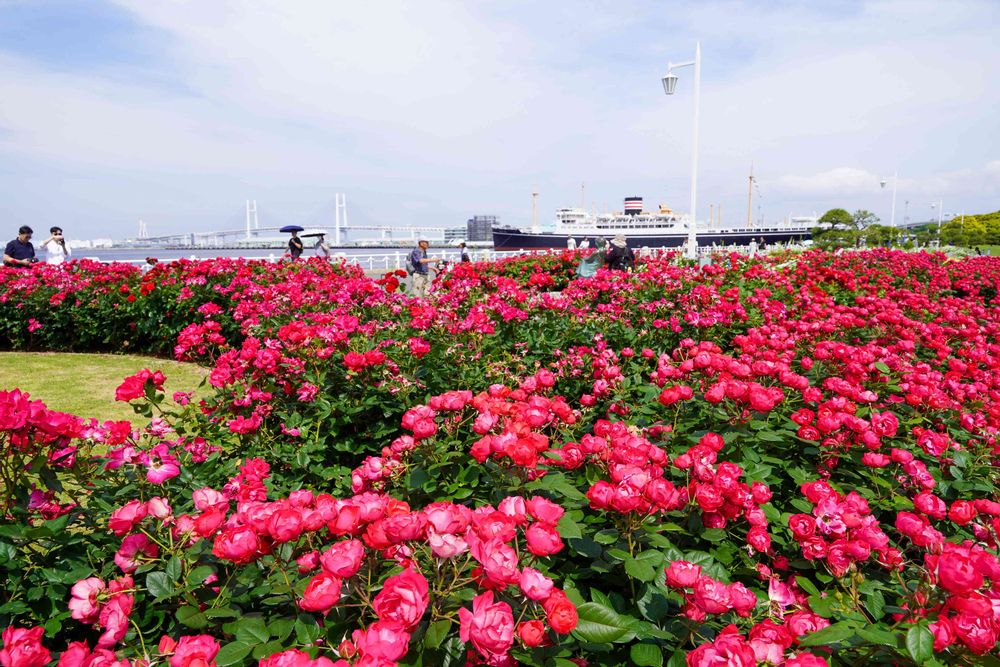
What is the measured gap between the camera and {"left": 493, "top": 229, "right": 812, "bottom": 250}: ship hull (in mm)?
71438

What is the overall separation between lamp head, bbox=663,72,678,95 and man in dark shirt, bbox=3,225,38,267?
13906mm

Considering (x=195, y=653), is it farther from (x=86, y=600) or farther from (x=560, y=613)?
(x=560, y=613)

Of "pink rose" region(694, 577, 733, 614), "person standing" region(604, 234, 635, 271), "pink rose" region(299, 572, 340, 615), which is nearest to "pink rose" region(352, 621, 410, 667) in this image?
"pink rose" region(299, 572, 340, 615)

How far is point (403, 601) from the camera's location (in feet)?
2.86

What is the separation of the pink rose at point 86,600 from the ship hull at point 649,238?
66764 mm

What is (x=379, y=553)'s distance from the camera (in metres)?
1.14

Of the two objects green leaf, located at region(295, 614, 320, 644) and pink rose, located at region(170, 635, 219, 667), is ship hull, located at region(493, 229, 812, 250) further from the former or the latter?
pink rose, located at region(170, 635, 219, 667)

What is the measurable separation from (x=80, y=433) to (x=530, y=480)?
49.8 inches

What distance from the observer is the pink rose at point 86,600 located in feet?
3.88

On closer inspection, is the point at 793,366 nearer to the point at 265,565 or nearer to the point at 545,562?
the point at 545,562

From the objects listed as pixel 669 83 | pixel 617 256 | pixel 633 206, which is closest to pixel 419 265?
pixel 617 256

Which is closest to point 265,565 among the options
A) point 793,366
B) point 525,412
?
point 525,412

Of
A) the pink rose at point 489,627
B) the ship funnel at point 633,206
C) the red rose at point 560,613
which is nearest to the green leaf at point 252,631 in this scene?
the pink rose at point 489,627

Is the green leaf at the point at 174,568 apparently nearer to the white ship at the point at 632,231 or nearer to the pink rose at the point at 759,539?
the pink rose at the point at 759,539
